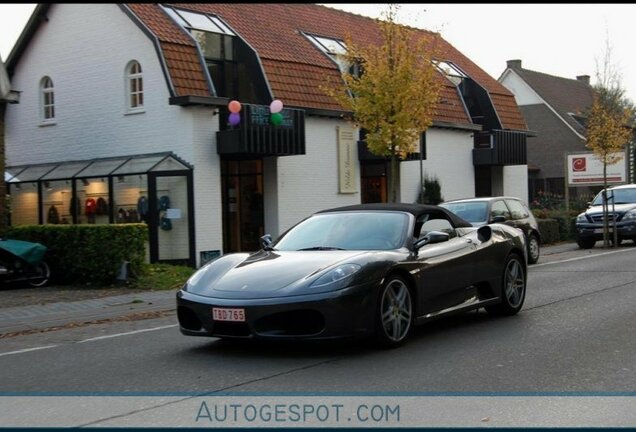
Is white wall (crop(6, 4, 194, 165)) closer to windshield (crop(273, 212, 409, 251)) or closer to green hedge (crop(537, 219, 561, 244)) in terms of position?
windshield (crop(273, 212, 409, 251))

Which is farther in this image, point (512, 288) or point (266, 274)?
point (512, 288)

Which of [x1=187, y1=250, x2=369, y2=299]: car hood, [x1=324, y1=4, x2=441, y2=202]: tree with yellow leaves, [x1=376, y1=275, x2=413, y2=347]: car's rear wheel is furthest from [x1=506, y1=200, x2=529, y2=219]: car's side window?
[x1=187, y1=250, x2=369, y2=299]: car hood

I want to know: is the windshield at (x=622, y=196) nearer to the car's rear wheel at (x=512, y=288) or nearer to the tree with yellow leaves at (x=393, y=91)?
the tree with yellow leaves at (x=393, y=91)

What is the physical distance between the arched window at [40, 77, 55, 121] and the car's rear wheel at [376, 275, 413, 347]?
59.4 ft

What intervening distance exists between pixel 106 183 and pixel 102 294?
22.1 ft

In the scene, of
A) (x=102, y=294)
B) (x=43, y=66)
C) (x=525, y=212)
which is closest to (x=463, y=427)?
(x=102, y=294)

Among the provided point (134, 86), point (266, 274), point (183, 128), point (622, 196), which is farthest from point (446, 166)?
point (266, 274)

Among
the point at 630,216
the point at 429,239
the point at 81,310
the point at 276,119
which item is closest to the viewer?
the point at 429,239

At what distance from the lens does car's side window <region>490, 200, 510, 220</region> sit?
670 inches

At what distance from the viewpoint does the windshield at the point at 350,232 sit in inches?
312

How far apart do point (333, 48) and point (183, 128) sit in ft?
22.7

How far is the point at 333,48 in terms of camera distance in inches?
957

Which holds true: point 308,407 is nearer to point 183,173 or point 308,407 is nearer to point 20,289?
point 20,289

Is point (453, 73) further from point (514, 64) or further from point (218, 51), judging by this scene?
point (514, 64)
